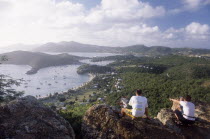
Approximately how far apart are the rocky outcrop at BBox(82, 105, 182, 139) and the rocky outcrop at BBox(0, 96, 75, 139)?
85cm

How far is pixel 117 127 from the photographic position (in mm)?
5973

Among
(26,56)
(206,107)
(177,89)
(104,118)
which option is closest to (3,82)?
(104,118)

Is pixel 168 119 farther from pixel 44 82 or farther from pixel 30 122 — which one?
pixel 44 82

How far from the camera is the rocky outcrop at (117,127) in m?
5.81

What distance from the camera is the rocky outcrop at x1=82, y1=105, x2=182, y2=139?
229 inches

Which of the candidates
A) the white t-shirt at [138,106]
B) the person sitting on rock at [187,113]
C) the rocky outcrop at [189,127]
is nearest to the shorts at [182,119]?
the person sitting on rock at [187,113]

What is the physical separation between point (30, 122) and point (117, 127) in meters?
3.14

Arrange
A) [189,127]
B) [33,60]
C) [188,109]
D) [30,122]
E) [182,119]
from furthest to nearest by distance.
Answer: [33,60] → [189,127] → [182,119] → [188,109] → [30,122]

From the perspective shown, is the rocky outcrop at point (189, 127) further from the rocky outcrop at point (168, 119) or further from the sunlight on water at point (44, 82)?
the sunlight on water at point (44, 82)

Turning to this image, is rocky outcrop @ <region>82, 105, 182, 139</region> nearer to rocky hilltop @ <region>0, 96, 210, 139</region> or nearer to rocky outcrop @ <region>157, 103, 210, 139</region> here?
rocky hilltop @ <region>0, 96, 210, 139</region>

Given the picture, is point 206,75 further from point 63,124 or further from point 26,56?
point 26,56

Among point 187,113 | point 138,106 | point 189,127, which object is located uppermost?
point 138,106

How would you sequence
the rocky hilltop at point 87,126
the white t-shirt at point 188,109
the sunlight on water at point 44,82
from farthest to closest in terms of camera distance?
the sunlight on water at point 44,82
the white t-shirt at point 188,109
the rocky hilltop at point 87,126

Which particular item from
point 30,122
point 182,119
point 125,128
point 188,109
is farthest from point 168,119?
point 30,122
